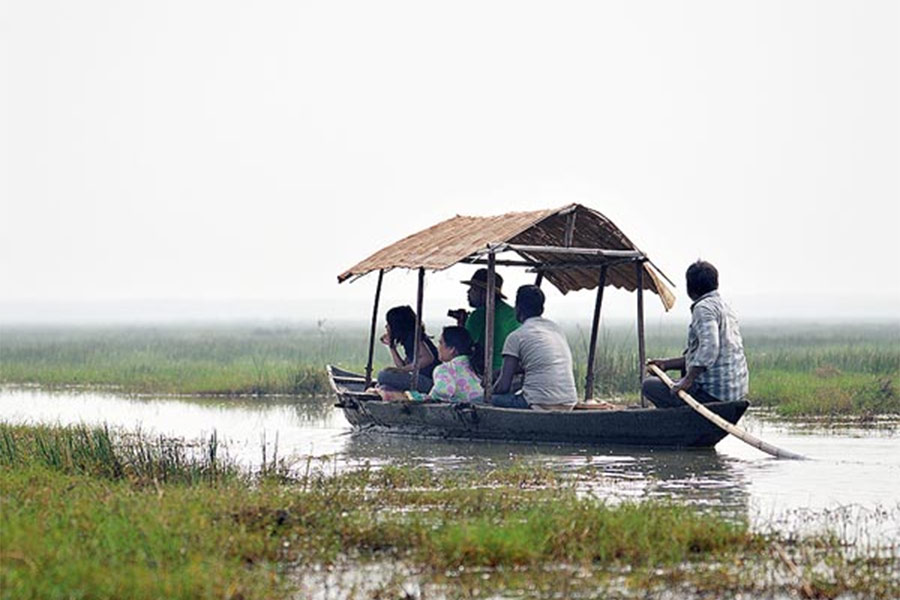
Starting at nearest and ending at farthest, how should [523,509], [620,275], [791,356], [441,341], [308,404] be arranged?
[523,509] < [441,341] < [620,275] < [308,404] < [791,356]

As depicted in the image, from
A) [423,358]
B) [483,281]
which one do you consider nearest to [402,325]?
[423,358]

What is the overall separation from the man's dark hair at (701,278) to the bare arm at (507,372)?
5.38ft

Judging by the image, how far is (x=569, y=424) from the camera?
1258 cm

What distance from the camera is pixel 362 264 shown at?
1514 cm

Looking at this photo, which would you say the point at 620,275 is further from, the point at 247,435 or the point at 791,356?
the point at 791,356

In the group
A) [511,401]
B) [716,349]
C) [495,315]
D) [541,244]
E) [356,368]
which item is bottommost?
[511,401]

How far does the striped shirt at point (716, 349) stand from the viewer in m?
11.8

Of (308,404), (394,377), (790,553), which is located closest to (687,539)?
(790,553)

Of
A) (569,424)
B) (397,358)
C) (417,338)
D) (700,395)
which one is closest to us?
(700,395)

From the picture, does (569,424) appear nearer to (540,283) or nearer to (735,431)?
(735,431)

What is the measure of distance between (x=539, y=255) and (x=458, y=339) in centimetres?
182

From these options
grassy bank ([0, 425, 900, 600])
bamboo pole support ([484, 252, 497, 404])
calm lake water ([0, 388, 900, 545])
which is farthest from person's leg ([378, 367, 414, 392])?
grassy bank ([0, 425, 900, 600])

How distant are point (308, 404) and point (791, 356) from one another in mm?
8937

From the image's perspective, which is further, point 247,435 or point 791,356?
point 791,356
